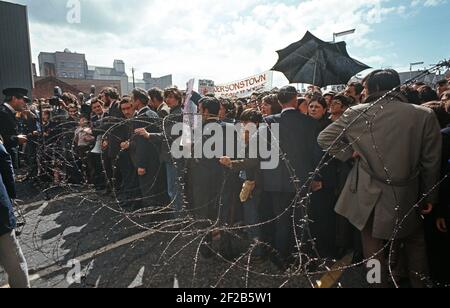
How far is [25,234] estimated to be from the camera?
423 cm

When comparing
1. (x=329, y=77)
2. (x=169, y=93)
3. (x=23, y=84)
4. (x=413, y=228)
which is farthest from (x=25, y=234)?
(x=23, y=84)

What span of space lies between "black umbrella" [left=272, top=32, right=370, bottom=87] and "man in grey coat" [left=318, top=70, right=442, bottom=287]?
203 inches

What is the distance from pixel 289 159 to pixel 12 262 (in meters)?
2.92

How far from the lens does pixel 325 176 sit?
3367 mm

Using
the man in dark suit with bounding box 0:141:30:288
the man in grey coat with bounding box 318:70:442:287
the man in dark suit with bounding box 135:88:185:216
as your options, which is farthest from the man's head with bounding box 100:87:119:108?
the man in grey coat with bounding box 318:70:442:287

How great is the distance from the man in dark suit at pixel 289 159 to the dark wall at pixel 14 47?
625 inches

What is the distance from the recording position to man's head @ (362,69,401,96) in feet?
7.70

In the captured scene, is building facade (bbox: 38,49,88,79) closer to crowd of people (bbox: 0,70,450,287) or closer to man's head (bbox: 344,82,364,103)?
crowd of people (bbox: 0,70,450,287)

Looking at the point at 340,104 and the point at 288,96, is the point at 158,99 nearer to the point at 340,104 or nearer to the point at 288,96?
the point at 288,96

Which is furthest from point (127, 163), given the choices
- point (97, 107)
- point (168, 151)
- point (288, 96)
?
point (288, 96)

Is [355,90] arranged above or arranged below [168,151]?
above

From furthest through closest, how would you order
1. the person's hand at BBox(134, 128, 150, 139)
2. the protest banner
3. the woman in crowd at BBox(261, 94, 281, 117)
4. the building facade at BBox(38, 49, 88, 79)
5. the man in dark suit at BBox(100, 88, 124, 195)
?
the building facade at BBox(38, 49, 88, 79) → the protest banner → the man in dark suit at BBox(100, 88, 124, 195) → the person's hand at BBox(134, 128, 150, 139) → the woman in crowd at BBox(261, 94, 281, 117)

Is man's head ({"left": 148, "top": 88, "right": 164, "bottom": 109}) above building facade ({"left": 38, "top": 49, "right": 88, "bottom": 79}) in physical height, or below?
below

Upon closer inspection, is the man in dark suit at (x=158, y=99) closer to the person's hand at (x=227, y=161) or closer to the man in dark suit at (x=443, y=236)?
the person's hand at (x=227, y=161)
